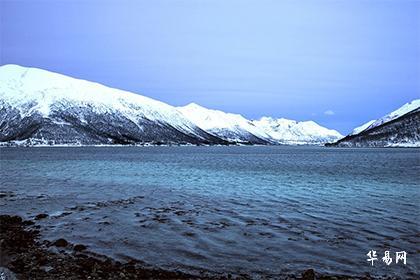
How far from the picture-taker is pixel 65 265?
19047 millimetres

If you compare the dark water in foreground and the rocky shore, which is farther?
the dark water in foreground

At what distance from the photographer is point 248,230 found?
27328mm

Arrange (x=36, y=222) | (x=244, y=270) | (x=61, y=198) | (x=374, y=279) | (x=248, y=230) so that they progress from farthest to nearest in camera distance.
A: (x=61, y=198) < (x=36, y=222) < (x=248, y=230) < (x=244, y=270) < (x=374, y=279)

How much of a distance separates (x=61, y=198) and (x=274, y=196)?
2350 cm

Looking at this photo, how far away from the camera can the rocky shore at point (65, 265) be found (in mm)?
17828

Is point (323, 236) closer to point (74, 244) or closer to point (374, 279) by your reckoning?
point (374, 279)

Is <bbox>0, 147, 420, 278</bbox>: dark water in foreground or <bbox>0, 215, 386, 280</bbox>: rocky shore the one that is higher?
<bbox>0, 147, 420, 278</bbox>: dark water in foreground

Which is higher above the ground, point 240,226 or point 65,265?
point 240,226

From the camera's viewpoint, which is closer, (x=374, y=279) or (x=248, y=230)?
(x=374, y=279)

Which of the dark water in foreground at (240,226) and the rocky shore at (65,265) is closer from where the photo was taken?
the rocky shore at (65,265)

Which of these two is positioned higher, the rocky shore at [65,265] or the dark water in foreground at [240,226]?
the dark water in foreground at [240,226]

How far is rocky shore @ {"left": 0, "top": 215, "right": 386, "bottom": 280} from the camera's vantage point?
17.8m

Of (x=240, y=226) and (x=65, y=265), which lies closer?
(x=65, y=265)

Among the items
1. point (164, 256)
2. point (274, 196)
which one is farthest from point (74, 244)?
point (274, 196)
